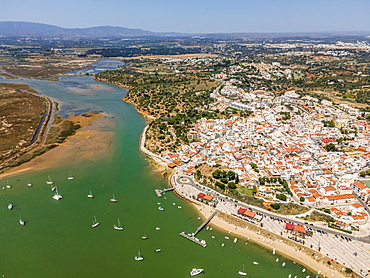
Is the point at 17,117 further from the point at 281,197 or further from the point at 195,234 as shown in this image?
the point at 281,197

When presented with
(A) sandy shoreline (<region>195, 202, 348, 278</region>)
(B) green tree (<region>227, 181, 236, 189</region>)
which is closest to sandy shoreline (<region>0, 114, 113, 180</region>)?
(B) green tree (<region>227, 181, 236, 189</region>)

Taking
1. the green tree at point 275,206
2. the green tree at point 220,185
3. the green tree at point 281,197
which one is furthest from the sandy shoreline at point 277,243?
the green tree at point 281,197

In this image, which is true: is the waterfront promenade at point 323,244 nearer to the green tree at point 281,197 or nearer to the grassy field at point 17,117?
the green tree at point 281,197

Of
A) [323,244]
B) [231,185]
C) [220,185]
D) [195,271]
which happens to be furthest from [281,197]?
[195,271]

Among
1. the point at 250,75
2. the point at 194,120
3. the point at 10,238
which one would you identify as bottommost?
the point at 10,238

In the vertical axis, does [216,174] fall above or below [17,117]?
below

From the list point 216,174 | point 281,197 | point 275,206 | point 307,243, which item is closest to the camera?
point 307,243

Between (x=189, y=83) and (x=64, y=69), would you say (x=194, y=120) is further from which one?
(x=64, y=69)

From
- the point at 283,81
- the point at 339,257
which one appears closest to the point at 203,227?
the point at 339,257
